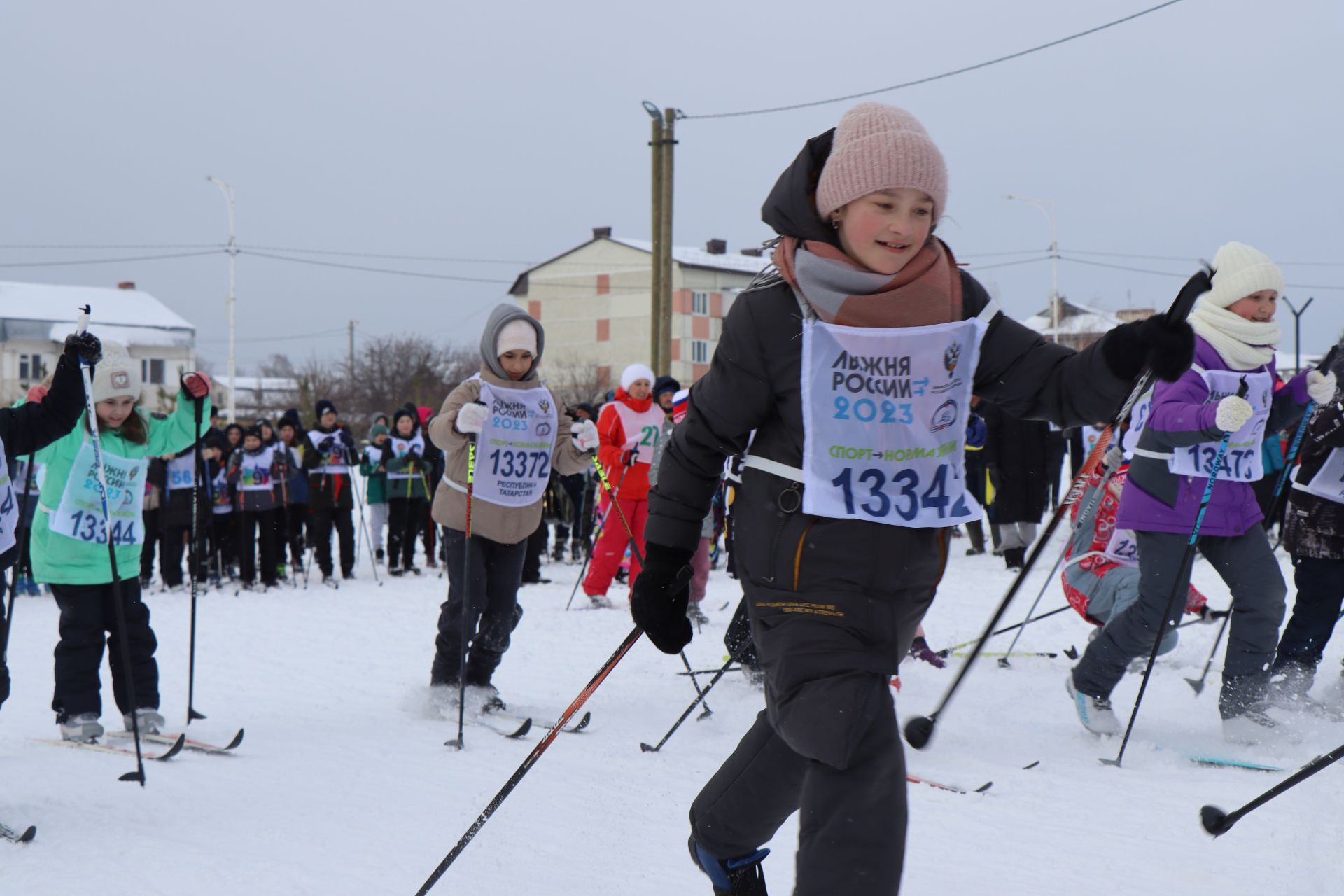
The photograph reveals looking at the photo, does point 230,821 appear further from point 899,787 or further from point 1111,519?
point 1111,519

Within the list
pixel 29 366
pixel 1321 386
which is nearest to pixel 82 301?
pixel 29 366

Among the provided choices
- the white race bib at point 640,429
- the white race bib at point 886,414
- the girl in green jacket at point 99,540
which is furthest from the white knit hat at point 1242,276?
the white race bib at point 640,429

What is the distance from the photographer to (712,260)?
56688 millimetres

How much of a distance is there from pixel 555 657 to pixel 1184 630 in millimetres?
4057

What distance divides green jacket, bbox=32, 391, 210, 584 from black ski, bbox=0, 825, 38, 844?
1450mm

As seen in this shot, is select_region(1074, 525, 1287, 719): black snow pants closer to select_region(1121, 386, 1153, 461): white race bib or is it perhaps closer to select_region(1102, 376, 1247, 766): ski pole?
select_region(1102, 376, 1247, 766): ski pole

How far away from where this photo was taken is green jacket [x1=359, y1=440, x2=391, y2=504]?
12.9 meters

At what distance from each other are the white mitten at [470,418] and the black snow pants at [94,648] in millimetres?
1592

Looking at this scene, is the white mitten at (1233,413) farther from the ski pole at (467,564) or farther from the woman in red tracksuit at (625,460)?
the woman in red tracksuit at (625,460)

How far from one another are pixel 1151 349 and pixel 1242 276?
2768mm

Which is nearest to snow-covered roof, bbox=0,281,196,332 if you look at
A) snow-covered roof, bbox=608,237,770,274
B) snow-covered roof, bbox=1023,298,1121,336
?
snow-covered roof, bbox=608,237,770,274

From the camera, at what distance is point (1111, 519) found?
558 cm

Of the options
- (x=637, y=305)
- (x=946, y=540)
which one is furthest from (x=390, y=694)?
(x=637, y=305)

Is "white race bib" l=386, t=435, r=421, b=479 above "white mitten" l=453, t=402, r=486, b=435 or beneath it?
beneath
